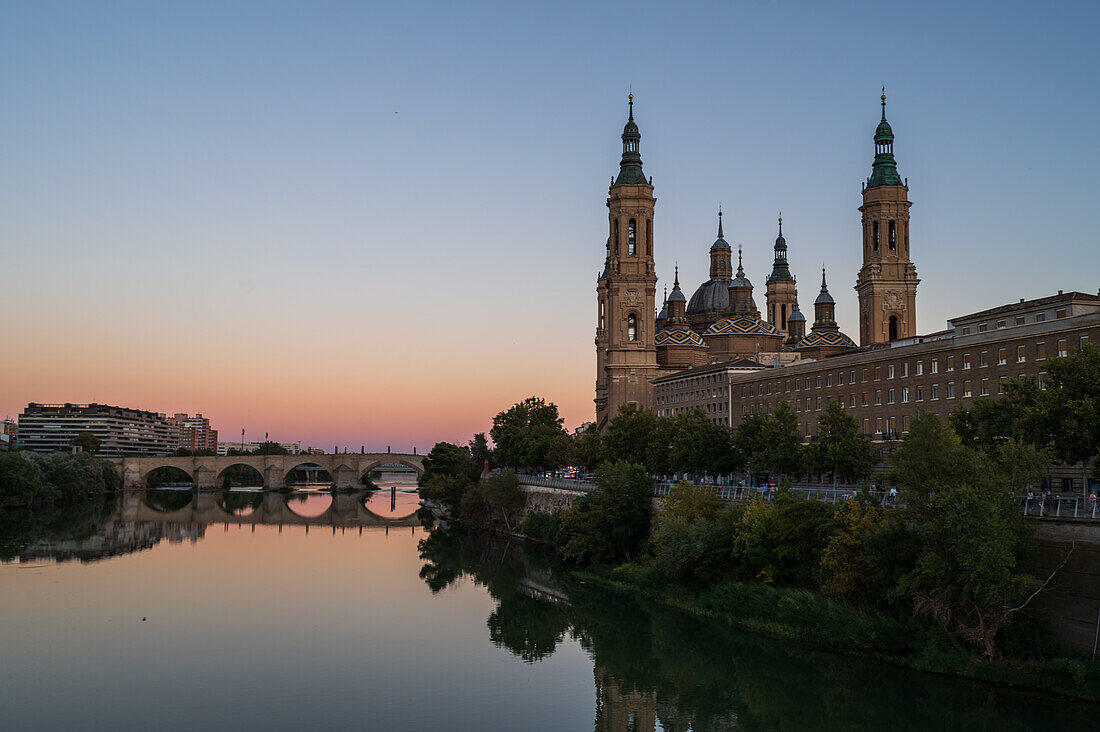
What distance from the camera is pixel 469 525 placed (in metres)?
91.8

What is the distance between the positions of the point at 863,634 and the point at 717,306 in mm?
102003

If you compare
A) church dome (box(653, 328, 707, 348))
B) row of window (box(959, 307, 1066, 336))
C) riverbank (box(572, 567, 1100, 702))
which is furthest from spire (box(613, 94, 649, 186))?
riverbank (box(572, 567, 1100, 702))

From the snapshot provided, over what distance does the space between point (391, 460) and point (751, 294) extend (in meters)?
59.8

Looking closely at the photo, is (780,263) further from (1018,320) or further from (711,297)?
(1018,320)

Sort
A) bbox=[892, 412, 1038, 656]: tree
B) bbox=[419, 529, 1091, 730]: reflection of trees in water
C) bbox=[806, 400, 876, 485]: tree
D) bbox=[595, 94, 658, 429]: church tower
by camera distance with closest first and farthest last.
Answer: bbox=[892, 412, 1038, 656]: tree
bbox=[419, 529, 1091, 730]: reflection of trees in water
bbox=[806, 400, 876, 485]: tree
bbox=[595, 94, 658, 429]: church tower

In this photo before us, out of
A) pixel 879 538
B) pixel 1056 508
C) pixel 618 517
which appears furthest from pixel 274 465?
pixel 1056 508

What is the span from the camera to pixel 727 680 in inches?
1377

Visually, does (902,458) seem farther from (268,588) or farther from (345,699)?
(268,588)

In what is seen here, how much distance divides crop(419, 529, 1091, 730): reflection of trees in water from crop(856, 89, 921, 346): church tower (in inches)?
2414

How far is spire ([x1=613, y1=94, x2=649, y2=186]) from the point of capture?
11250cm

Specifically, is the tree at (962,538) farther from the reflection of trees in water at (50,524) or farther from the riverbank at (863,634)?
the reflection of trees in water at (50,524)

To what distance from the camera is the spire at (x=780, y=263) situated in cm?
14538

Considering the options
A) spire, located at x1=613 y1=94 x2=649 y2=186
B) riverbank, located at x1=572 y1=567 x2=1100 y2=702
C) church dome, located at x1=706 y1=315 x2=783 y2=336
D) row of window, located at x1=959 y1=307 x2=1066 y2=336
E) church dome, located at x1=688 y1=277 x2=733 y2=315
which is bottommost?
riverbank, located at x1=572 y1=567 x2=1100 y2=702

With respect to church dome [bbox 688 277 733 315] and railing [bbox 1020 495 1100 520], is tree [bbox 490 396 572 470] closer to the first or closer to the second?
church dome [bbox 688 277 733 315]
